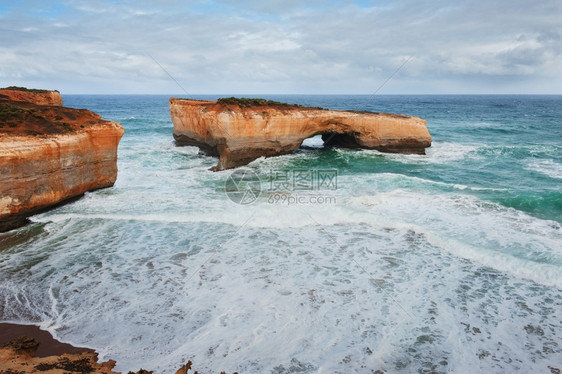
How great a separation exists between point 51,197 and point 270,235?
7.33 m

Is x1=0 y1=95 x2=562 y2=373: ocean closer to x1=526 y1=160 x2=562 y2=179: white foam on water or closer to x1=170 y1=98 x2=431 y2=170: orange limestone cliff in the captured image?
x1=526 y1=160 x2=562 y2=179: white foam on water

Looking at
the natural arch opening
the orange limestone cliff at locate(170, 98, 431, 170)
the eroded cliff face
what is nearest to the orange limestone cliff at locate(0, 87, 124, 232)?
the orange limestone cliff at locate(170, 98, 431, 170)

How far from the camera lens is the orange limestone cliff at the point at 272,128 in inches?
784

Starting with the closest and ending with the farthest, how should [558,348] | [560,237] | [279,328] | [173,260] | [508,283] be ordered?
[558,348] < [279,328] < [508,283] < [173,260] < [560,237]

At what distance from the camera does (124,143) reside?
28875 mm

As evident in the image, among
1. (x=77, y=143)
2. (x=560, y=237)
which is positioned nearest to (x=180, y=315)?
(x=77, y=143)

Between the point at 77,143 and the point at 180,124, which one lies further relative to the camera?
the point at 180,124

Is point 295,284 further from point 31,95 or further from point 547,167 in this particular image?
point 31,95

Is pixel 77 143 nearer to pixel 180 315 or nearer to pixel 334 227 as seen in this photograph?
pixel 180 315
